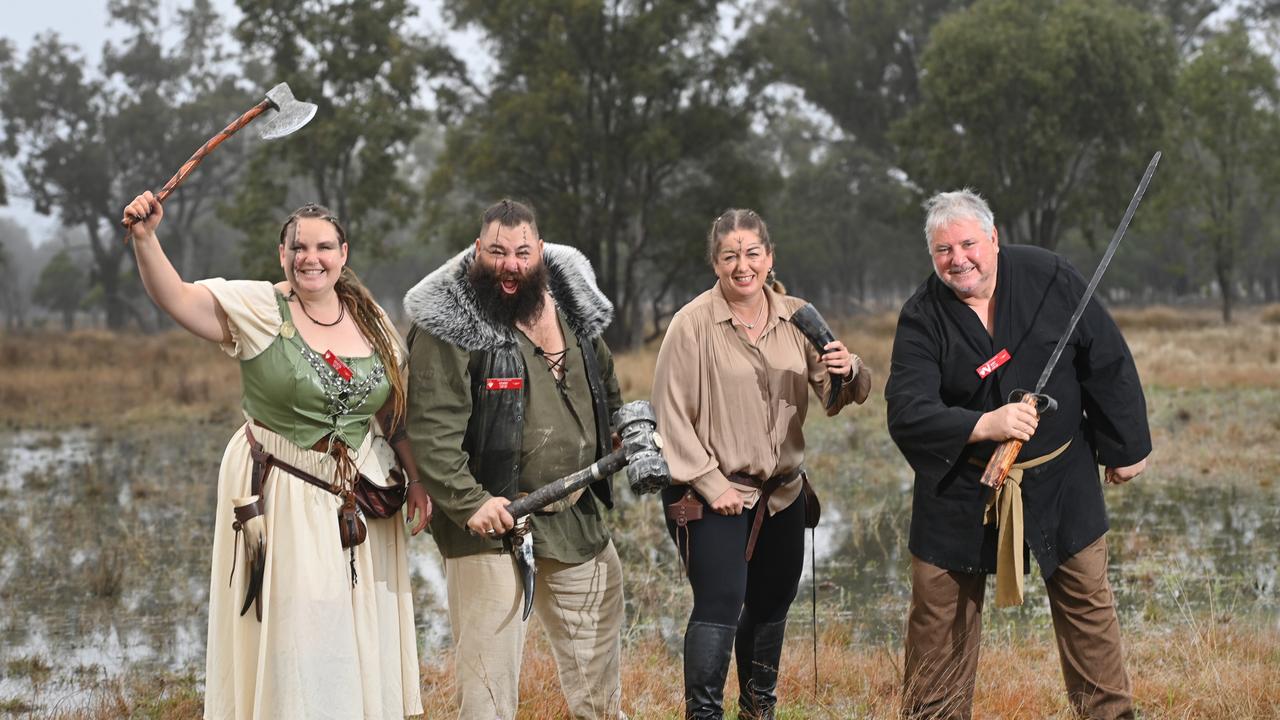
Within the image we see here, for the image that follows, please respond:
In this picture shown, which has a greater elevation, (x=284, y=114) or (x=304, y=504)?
(x=284, y=114)

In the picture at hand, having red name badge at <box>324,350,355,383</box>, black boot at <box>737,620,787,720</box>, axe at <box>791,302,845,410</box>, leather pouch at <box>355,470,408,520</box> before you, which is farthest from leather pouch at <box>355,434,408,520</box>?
axe at <box>791,302,845,410</box>

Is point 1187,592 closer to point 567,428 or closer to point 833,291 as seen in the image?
point 567,428

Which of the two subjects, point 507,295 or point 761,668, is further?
point 761,668

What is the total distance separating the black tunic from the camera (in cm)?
429

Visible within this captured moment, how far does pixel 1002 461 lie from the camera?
4.08 meters

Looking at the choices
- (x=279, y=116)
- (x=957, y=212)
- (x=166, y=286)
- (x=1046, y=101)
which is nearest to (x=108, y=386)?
(x=279, y=116)

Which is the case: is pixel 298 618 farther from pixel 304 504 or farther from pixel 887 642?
pixel 887 642

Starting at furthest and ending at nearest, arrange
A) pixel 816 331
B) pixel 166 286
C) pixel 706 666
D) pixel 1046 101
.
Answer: pixel 1046 101, pixel 816 331, pixel 706 666, pixel 166 286

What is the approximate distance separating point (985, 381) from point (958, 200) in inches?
25.2

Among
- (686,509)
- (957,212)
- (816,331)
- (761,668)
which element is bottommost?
(761,668)

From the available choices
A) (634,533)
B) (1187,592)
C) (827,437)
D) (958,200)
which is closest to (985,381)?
(958,200)

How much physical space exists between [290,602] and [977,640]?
7.90 ft

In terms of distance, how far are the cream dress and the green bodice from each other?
10 millimetres

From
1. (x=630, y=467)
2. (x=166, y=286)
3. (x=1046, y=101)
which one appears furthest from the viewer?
(x=1046, y=101)
